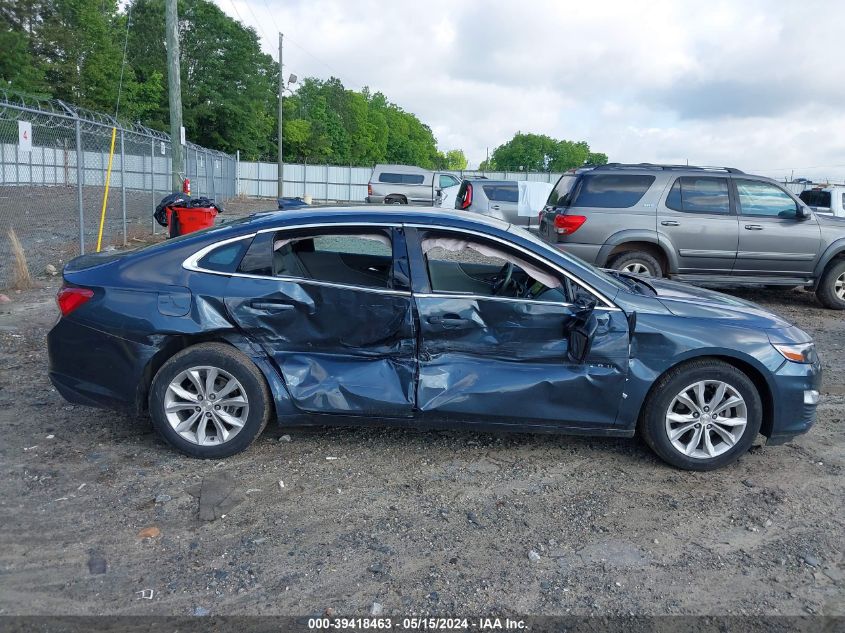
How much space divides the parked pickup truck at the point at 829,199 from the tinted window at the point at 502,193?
6.70 meters

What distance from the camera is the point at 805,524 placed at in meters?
3.97

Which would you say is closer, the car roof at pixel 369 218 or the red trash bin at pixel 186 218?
the car roof at pixel 369 218

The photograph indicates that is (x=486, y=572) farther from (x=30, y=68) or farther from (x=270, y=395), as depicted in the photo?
(x=30, y=68)

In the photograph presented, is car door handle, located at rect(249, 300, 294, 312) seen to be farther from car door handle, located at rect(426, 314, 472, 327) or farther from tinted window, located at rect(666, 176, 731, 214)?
tinted window, located at rect(666, 176, 731, 214)

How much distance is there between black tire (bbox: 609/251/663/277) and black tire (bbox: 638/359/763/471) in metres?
5.54

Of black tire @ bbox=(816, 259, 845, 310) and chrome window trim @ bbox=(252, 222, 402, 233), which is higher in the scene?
chrome window trim @ bbox=(252, 222, 402, 233)

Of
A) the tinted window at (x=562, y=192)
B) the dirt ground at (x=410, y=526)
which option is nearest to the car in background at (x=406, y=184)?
the tinted window at (x=562, y=192)

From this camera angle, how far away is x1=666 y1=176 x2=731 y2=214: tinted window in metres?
9.97

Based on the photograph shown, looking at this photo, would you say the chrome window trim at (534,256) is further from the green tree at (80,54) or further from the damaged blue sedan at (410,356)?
the green tree at (80,54)

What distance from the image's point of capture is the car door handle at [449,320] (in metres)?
4.44

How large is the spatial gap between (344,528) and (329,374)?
1036 mm

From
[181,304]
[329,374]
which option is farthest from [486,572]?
[181,304]

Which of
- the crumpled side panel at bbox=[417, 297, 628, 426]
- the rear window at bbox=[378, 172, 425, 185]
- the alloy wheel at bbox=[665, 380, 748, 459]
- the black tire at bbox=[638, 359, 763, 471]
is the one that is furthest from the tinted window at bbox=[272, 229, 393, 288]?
the rear window at bbox=[378, 172, 425, 185]

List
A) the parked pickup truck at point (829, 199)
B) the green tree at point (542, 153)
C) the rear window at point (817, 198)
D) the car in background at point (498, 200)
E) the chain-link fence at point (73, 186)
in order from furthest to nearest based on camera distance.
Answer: the green tree at point (542, 153) → the car in background at point (498, 200) → the rear window at point (817, 198) → the parked pickup truck at point (829, 199) → the chain-link fence at point (73, 186)
